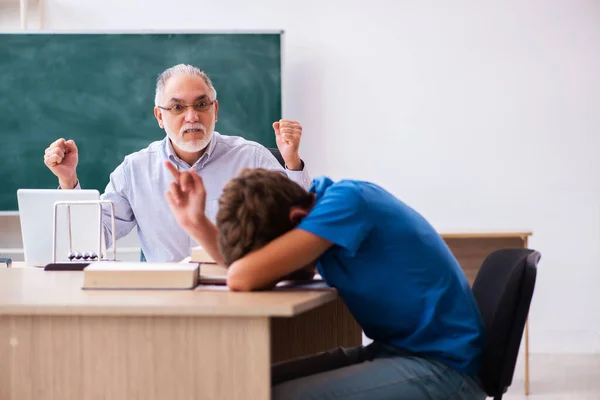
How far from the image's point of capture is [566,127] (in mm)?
4586

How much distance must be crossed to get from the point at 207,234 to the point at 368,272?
40 cm

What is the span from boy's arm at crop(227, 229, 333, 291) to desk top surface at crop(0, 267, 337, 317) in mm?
26

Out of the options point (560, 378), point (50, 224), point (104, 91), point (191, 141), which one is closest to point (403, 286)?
point (50, 224)

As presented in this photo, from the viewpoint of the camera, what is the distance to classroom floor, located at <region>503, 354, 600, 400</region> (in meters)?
3.51

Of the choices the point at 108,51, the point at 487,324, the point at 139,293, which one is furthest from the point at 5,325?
the point at 108,51

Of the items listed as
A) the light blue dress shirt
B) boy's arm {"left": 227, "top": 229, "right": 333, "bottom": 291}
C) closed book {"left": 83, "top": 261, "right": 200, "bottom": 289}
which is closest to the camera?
boy's arm {"left": 227, "top": 229, "right": 333, "bottom": 291}

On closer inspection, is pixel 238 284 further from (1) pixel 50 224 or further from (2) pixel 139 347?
(1) pixel 50 224

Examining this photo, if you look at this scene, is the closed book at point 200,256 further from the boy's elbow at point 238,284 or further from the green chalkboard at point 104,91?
the green chalkboard at point 104,91

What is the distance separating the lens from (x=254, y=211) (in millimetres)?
1415

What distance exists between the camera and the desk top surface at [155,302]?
4.07 ft

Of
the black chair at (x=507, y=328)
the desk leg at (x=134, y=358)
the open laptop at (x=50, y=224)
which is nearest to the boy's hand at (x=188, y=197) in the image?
the desk leg at (x=134, y=358)

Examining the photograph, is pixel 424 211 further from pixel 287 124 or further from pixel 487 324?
pixel 487 324

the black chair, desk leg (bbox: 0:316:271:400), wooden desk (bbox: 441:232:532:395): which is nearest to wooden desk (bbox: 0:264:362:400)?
desk leg (bbox: 0:316:271:400)

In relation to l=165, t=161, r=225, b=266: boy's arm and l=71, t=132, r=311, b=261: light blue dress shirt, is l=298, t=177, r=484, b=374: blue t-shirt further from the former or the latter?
l=71, t=132, r=311, b=261: light blue dress shirt
